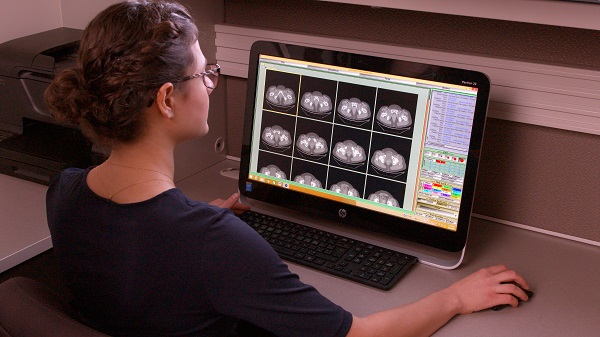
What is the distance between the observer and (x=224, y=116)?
1902 mm

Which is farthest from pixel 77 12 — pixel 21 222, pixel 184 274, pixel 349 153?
pixel 184 274

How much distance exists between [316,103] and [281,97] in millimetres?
92

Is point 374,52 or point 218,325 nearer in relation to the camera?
point 218,325

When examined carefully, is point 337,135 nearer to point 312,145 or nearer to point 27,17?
point 312,145

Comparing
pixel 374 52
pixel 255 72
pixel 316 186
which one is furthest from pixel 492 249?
pixel 255 72

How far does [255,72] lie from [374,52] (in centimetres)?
30

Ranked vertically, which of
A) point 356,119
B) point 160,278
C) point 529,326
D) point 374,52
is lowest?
point 529,326

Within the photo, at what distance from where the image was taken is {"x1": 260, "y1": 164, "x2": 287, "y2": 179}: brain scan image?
5.04 ft

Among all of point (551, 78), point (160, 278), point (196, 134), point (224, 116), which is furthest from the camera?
point (224, 116)

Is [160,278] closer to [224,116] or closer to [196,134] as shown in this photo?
[196,134]

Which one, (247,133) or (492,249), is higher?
(247,133)

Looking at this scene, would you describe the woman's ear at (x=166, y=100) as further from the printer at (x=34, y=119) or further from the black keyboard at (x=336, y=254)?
the printer at (x=34, y=119)

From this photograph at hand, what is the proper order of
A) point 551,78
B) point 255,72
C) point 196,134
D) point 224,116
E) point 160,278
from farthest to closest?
point 224,116
point 255,72
point 551,78
point 196,134
point 160,278

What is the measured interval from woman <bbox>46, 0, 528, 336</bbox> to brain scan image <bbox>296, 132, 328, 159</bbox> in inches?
15.6
